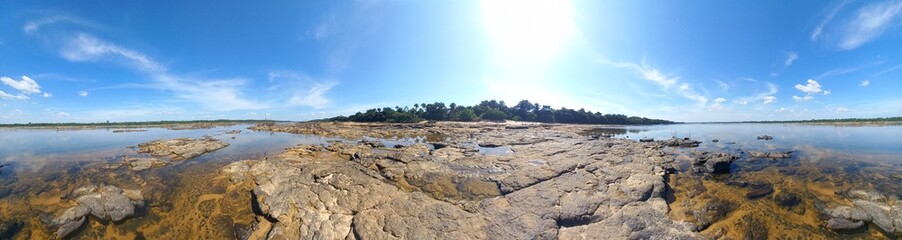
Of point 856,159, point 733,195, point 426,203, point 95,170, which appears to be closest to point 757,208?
point 733,195

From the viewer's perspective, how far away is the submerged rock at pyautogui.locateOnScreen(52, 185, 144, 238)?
21.5 feet

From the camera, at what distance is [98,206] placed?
7289 millimetres

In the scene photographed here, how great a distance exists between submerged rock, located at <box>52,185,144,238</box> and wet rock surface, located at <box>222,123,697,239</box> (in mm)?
2570

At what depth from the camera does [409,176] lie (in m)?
10.3

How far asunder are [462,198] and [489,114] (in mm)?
63924

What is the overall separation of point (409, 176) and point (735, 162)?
47.9ft

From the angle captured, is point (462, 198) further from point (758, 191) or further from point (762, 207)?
point (758, 191)

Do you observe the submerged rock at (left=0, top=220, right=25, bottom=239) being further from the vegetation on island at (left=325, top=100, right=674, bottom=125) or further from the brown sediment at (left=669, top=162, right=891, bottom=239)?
the vegetation on island at (left=325, top=100, right=674, bottom=125)

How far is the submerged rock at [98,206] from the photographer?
655 centimetres

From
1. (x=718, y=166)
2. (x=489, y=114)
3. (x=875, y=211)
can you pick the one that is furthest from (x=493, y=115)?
(x=875, y=211)

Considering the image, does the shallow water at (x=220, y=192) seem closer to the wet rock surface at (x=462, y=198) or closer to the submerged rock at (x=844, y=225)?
the submerged rock at (x=844, y=225)

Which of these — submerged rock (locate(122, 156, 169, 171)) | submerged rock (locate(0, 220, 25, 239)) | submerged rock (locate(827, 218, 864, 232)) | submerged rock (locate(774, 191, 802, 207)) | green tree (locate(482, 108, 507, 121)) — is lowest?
submerged rock (locate(0, 220, 25, 239))

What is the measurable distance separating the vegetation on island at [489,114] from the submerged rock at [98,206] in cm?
5099

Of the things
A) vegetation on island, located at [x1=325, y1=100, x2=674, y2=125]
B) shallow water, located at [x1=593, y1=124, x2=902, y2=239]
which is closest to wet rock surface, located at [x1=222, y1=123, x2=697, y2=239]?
shallow water, located at [x1=593, y1=124, x2=902, y2=239]
